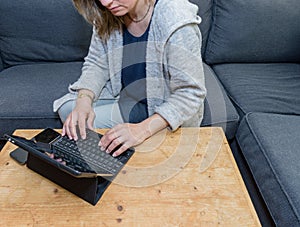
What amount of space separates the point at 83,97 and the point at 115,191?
1.55 feet

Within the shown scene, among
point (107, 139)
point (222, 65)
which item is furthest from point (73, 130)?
point (222, 65)

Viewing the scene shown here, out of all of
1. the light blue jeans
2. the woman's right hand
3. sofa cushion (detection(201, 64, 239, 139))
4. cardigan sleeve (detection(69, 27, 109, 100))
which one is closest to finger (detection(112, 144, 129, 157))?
the woman's right hand

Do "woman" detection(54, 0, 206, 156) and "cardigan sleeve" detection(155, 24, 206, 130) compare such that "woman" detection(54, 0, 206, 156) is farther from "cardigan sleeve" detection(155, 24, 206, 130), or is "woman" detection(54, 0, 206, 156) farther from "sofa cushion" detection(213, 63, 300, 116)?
A: "sofa cushion" detection(213, 63, 300, 116)

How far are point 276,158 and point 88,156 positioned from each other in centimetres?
61

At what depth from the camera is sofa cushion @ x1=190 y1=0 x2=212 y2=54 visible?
1688 millimetres

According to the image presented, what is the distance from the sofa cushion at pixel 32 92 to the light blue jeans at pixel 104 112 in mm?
109

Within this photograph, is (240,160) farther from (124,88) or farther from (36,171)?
(36,171)

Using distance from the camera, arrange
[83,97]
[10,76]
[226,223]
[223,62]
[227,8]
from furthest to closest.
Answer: [223,62], [227,8], [10,76], [83,97], [226,223]

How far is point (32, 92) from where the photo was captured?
1.42 meters

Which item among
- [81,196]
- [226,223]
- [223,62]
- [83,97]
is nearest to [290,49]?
[223,62]

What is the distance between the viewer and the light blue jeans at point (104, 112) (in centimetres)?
114

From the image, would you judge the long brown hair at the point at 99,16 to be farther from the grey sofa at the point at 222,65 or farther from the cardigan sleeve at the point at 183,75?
Result: the grey sofa at the point at 222,65

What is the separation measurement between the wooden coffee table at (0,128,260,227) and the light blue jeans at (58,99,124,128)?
272 mm

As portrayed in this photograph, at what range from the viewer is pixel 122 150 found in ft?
2.88
